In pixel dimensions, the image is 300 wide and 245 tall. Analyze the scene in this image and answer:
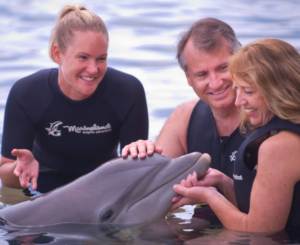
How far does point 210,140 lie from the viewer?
589cm

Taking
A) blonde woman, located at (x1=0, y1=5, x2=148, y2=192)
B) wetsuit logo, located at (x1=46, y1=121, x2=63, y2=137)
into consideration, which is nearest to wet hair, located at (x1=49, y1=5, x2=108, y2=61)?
blonde woman, located at (x1=0, y1=5, x2=148, y2=192)

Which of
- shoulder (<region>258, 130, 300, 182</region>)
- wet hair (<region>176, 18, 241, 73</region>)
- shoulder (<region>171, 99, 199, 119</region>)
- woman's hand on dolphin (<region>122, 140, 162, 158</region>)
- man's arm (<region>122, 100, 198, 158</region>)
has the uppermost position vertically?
wet hair (<region>176, 18, 241, 73</region>)

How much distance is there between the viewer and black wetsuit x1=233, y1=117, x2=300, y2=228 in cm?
431

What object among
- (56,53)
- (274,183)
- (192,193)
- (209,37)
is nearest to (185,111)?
(209,37)

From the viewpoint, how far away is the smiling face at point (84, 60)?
610cm

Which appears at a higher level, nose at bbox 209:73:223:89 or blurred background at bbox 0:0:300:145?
blurred background at bbox 0:0:300:145

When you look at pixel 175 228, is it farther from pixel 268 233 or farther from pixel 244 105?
pixel 244 105

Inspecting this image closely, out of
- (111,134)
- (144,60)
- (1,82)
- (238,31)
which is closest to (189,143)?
(111,134)

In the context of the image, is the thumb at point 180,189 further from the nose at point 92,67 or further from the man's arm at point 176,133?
the nose at point 92,67

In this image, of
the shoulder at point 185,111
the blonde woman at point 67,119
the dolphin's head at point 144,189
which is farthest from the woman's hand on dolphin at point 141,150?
the blonde woman at point 67,119

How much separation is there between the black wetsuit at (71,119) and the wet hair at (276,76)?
A: 2629mm

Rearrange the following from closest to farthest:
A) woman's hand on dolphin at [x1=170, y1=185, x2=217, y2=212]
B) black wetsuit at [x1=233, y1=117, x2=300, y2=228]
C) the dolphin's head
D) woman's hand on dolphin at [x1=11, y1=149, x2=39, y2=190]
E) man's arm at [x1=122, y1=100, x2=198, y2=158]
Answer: black wetsuit at [x1=233, y1=117, x2=300, y2=228]
woman's hand on dolphin at [x1=170, y1=185, x2=217, y2=212]
the dolphin's head
woman's hand on dolphin at [x1=11, y1=149, x2=39, y2=190]
man's arm at [x1=122, y1=100, x2=198, y2=158]

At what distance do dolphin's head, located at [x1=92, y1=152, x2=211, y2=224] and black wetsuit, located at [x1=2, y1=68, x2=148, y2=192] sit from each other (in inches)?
78.8

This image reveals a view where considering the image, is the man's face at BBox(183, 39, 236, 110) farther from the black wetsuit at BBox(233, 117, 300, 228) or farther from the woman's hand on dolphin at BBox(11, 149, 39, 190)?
the woman's hand on dolphin at BBox(11, 149, 39, 190)
